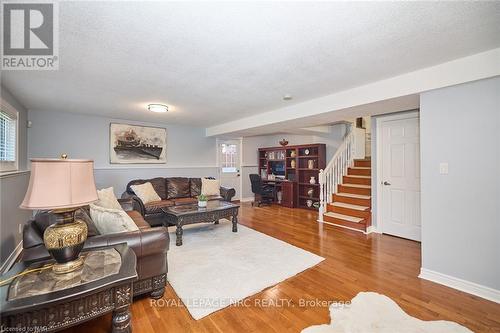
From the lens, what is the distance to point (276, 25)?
1671 mm

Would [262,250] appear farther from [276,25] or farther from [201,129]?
[201,129]

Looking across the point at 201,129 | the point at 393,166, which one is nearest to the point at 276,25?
the point at 393,166

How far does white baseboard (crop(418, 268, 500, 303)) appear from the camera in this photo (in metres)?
2.10

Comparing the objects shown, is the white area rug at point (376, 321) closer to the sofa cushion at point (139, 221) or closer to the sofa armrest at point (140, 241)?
the sofa armrest at point (140, 241)

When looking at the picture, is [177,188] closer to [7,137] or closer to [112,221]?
[7,137]

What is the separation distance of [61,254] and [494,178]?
3642mm

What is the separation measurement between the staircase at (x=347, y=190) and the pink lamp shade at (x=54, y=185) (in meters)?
4.30

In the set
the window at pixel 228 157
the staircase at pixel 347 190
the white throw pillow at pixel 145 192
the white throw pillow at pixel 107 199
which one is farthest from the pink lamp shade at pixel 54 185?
the window at pixel 228 157

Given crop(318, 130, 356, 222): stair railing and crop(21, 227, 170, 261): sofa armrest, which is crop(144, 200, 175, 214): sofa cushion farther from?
crop(318, 130, 356, 222): stair railing

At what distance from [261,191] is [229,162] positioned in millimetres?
1499

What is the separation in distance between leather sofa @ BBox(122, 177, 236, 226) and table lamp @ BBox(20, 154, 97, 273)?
2.82 m

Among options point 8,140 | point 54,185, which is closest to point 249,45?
point 54,185

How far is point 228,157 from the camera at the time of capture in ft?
23.9

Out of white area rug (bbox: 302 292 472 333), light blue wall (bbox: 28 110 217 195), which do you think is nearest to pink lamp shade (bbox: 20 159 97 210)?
white area rug (bbox: 302 292 472 333)
